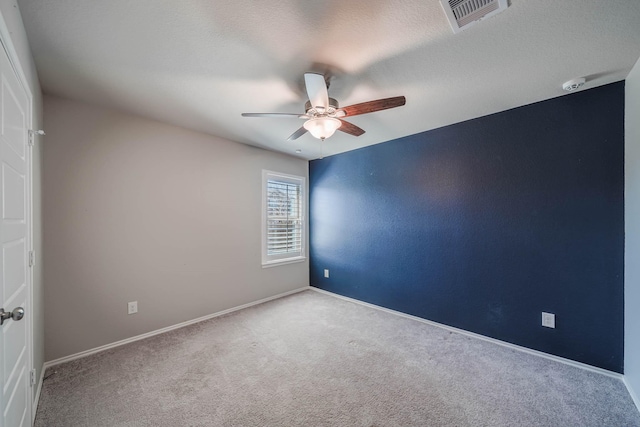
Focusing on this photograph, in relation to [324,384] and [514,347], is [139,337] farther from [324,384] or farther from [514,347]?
[514,347]

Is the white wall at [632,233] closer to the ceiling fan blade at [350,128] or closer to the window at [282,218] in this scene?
the ceiling fan blade at [350,128]

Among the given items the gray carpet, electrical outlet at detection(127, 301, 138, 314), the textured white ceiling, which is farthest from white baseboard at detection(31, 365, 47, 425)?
the textured white ceiling

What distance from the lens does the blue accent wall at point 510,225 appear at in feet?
6.82

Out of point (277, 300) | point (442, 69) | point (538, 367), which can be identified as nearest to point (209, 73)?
point (442, 69)

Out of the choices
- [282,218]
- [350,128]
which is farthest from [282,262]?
[350,128]

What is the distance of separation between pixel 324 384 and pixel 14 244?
2.06m

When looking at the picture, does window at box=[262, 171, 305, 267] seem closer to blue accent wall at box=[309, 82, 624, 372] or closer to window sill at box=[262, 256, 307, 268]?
window sill at box=[262, 256, 307, 268]

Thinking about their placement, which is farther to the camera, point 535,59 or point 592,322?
point 592,322

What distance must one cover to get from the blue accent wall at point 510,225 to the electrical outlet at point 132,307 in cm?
273

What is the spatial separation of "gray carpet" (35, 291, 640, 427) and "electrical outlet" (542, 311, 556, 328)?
12.2 inches

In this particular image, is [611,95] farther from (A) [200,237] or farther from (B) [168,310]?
(B) [168,310]

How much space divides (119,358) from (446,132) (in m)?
4.03

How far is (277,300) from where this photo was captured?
12.6 ft

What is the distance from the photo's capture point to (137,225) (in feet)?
8.67
